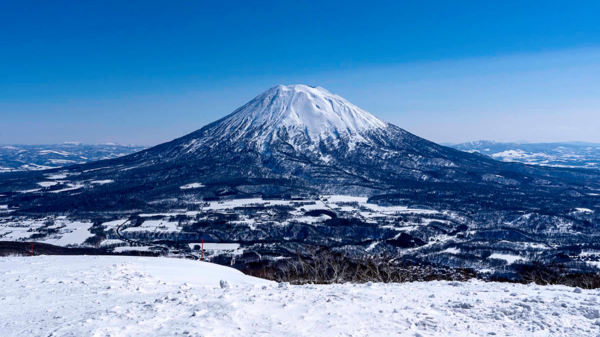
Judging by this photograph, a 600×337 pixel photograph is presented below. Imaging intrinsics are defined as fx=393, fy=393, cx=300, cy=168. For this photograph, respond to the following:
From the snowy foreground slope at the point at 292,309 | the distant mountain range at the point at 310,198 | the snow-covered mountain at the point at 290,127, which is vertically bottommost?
the distant mountain range at the point at 310,198

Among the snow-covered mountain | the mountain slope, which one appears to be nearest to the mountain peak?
the snow-covered mountain

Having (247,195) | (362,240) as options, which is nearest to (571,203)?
(362,240)

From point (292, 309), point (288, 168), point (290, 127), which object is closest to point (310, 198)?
point (288, 168)

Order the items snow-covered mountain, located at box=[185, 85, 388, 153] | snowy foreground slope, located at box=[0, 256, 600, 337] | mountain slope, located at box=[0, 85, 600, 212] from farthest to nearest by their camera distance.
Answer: snow-covered mountain, located at box=[185, 85, 388, 153]
mountain slope, located at box=[0, 85, 600, 212]
snowy foreground slope, located at box=[0, 256, 600, 337]

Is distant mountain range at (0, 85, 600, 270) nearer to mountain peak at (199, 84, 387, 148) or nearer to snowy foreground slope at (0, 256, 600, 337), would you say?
mountain peak at (199, 84, 387, 148)

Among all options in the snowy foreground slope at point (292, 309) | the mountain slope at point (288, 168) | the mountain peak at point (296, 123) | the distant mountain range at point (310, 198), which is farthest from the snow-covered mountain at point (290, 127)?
the snowy foreground slope at point (292, 309)

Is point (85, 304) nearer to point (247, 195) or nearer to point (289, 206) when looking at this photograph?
point (289, 206)

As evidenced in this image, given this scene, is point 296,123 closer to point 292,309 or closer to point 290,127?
point 290,127

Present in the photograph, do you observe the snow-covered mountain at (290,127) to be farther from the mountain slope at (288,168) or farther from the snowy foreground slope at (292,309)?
the snowy foreground slope at (292,309)
